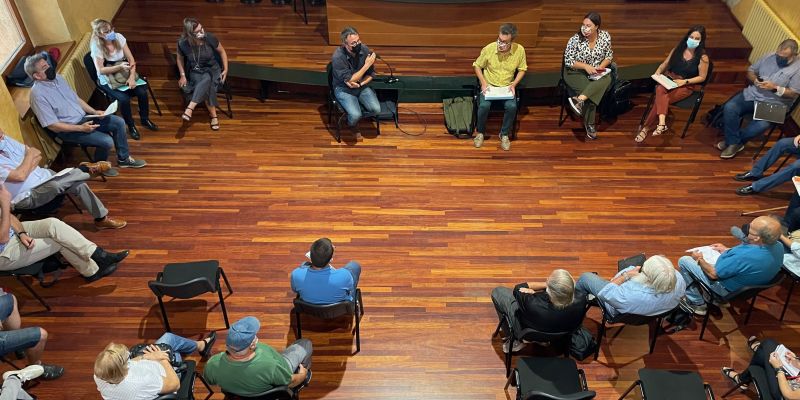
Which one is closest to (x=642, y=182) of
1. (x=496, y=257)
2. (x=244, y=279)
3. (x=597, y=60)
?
(x=597, y=60)

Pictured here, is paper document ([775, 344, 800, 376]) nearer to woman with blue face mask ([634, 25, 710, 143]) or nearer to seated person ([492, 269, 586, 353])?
seated person ([492, 269, 586, 353])

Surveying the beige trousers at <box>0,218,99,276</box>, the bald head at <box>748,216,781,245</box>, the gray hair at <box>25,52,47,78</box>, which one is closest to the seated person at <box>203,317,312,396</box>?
the beige trousers at <box>0,218,99,276</box>

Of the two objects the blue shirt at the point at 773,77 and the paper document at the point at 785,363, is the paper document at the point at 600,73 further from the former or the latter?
the paper document at the point at 785,363

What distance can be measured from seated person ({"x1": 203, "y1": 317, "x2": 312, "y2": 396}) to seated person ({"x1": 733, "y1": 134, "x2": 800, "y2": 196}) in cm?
489

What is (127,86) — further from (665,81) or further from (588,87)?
(665,81)

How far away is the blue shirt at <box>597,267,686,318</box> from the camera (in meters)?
4.01

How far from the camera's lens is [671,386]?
3.86m

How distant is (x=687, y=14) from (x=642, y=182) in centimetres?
330

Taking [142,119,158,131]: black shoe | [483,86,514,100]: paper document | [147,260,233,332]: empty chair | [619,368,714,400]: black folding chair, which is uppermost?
[483,86,514,100]: paper document

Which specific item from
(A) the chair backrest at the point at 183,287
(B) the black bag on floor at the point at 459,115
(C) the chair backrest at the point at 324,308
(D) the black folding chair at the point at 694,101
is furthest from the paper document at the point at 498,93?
(A) the chair backrest at the point at 183,287

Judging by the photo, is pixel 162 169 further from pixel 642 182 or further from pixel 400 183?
pixel 642 182

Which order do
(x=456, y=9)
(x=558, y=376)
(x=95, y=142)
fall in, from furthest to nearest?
1. (x=456, y=9)
2. (x=95, y=142)
3. (x=558, y=376)

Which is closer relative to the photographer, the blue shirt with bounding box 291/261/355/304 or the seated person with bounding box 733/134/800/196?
the blue shirt with bounding box 291/261/355/304

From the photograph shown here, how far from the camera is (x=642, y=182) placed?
607 centimetres
